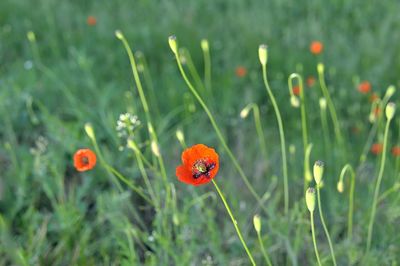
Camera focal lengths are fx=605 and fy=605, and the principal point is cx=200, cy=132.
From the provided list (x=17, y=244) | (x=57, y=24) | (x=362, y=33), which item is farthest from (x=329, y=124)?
(x=57, y=24)

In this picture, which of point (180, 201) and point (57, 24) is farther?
point (57, 24)

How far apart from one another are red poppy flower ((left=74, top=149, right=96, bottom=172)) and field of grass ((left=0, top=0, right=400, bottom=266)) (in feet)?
0.15

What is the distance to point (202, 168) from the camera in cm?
155

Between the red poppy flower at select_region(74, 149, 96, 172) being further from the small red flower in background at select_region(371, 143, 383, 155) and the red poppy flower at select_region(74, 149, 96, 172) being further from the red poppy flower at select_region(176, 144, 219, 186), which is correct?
the small red flower in background at select_region(371, 143, 383, 155)

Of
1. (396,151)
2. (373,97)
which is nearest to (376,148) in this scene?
(396,151)

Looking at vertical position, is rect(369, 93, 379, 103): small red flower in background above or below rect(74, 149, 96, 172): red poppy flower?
below

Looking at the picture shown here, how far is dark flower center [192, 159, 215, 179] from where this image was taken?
5.08 ft

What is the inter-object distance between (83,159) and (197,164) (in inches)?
18.8

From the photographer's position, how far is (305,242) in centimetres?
214

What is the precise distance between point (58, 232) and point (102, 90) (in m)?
0.96

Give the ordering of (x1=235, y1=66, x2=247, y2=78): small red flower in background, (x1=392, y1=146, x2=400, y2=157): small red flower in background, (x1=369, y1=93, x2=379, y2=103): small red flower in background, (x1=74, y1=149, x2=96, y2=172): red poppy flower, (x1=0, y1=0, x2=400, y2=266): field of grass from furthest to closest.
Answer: (x1=235, y1=66, x2=247, y2=78): small red flower in background, (x1=369, y1=93, x2=379, y2=103): small red flower in background, (x1=392, y1=146, x2=400, y2=157): small red flower in background, (x1=0, y1=0, x2=400, y2=266): field of grass, (x1=74, y1=149, x2=96, y2=172): red poppy flower

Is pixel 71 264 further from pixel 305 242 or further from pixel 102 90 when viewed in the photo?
pixel 102 90

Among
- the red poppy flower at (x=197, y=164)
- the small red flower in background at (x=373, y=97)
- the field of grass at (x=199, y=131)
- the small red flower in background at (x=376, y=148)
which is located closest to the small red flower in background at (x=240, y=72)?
the field of grass at (x=199, y=131)

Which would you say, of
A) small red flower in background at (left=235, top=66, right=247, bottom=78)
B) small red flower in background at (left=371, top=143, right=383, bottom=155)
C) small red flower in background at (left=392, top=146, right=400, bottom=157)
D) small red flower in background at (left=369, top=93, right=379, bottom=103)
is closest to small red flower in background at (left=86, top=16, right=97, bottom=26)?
small red flower in background at (left=235, top=66, right=247, bottom=78)
